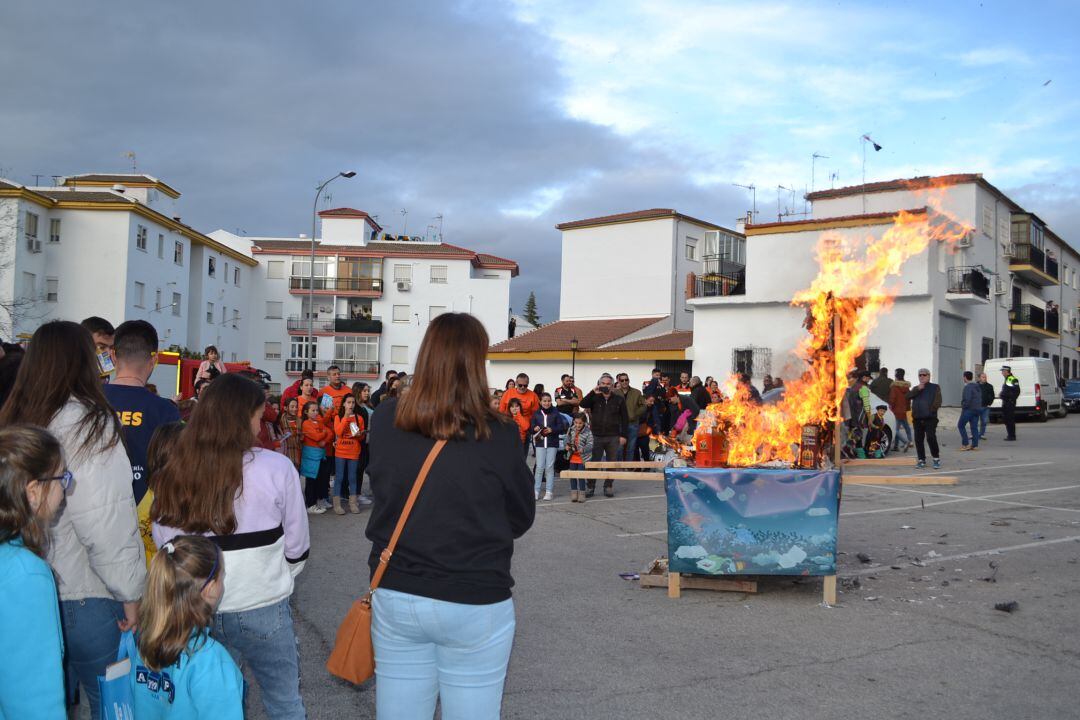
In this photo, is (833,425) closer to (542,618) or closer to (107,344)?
(542,618)

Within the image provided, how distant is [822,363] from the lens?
8.27 meters

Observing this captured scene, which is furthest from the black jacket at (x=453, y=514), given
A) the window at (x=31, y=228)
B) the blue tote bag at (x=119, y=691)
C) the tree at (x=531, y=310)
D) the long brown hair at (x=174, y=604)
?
the tree at (x=531, y=310)

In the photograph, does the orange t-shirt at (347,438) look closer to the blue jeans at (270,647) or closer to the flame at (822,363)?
the flame at (822,363)

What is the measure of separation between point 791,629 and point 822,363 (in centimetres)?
312

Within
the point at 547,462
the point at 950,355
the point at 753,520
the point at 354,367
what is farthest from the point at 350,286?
the point at 753,520

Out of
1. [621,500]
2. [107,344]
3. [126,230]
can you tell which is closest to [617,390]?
[621,500]

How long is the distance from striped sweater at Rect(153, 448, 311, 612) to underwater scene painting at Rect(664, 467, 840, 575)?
3.96m

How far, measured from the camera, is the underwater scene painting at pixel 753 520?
6633mm

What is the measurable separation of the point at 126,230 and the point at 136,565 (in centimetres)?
4236

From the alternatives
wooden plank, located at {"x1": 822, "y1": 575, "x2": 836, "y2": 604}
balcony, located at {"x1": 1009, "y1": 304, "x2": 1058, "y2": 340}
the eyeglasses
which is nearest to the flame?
wooden plank, located at {"x1": 822, "y1": 575, "x2": 836, "y2": 604}

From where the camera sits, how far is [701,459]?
825 cm

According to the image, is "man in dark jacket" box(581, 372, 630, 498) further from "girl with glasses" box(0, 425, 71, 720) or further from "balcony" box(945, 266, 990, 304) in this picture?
"balcony" box(945, 266, 990, 304)

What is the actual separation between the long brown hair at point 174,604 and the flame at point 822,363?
5999 millimetres

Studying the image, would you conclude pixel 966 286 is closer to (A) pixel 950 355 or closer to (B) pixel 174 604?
(A) pixel 950 355
